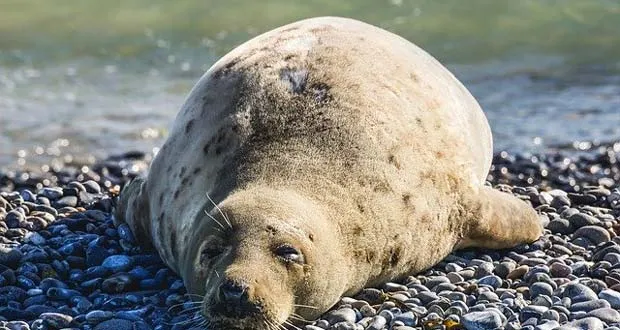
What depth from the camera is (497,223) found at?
679cm

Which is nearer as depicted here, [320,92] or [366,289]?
[366,289]

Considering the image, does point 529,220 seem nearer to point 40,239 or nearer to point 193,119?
point 193,119

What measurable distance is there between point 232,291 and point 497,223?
7.49ft

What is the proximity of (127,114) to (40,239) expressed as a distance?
5089 millimetres

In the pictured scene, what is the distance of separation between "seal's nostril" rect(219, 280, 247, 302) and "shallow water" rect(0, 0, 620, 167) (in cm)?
580

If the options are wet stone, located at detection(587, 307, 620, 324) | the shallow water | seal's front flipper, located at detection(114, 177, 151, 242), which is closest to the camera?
wet stone, located at detection(587, 307, 620, 324)

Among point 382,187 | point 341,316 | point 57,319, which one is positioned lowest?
point 57,319

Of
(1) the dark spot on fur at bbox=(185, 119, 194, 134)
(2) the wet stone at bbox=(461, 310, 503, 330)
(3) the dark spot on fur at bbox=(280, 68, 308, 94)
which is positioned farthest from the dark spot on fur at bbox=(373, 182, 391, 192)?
(1) the dark spot on fur at bbox=(185, 119, 194, 134)

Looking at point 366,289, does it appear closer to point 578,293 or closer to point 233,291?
point 578,293

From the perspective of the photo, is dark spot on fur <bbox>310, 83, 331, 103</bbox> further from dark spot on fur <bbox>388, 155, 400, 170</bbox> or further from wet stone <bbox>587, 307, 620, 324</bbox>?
wet stone <bbox>587, 307, 620, 324</bbox>

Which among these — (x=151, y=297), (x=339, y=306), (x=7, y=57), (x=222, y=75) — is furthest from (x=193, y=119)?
(x=7, y=57)

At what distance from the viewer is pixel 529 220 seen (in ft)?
23.0

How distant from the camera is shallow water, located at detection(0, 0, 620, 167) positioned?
450 inches

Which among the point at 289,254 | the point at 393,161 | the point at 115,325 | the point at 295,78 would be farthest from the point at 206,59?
the point at 289,254
